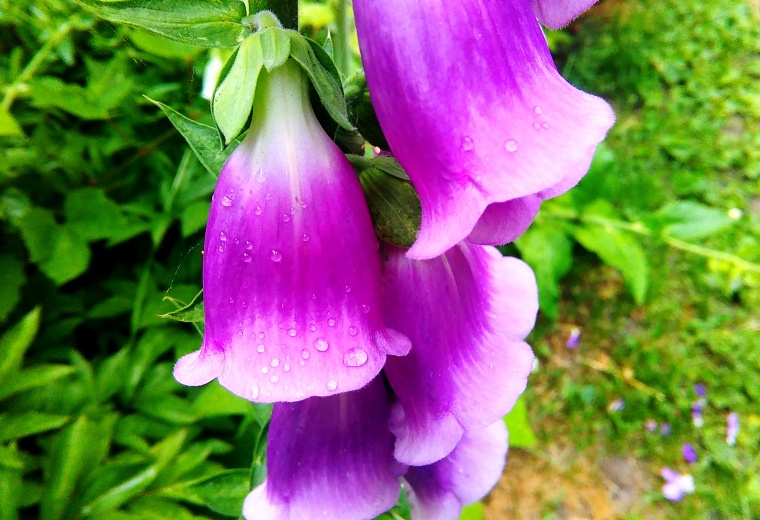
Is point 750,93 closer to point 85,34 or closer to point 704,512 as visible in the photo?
point 704,512

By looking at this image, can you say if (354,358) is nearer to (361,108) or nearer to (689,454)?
(361,108)

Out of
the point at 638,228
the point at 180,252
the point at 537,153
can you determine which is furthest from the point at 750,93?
the point at 537,153

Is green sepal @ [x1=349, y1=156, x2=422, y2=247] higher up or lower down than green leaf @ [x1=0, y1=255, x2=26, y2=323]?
higher up

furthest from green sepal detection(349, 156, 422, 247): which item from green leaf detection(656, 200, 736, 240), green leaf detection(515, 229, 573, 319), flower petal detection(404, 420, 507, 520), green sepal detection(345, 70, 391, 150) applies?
green leaf detection(656, 200, 736, 240)

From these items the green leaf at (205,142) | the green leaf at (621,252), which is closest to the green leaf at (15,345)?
the green leaf at (205,142)

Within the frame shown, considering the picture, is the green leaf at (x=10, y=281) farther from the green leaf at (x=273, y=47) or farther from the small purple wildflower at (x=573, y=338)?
the small purple wildflower at (x=573, y=338)

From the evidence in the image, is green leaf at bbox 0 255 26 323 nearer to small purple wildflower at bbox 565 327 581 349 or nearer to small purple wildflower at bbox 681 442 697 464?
small purple wildflower at bbox 565 327 581 349
